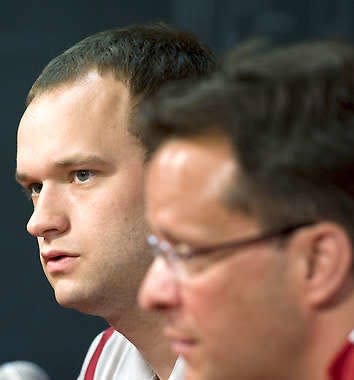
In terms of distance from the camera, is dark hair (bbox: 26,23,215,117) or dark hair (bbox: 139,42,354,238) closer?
dark hair (bbox: 139,42,354,238)

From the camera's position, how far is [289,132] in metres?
0.95

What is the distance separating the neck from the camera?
1.46 m

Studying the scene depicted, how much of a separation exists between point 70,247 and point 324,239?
523 millimetres

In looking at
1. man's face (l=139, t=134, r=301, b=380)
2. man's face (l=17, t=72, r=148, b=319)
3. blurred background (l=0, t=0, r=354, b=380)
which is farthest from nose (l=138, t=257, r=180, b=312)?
blurred background (l=0, t=0, r=354, b=380)

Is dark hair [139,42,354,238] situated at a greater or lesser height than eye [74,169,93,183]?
lesser

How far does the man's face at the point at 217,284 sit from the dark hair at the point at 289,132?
0.8 inches

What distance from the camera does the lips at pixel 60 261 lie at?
1.40 metres

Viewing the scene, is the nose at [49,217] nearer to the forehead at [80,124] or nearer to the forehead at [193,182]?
the forehead at [80,124]

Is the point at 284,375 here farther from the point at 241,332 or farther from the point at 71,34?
the point at 71,34

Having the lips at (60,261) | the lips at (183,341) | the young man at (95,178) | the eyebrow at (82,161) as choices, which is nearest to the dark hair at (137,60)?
the young man at (95,178)

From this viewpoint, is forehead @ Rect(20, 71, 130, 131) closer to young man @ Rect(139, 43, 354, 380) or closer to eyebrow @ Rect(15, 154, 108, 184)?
eyebrow @ Rect(15, 154, 108, 184)

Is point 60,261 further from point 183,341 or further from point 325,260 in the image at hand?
point 325,260

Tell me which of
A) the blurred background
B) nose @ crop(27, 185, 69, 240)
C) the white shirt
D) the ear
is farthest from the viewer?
the blurred background

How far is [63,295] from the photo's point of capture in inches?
55.4
